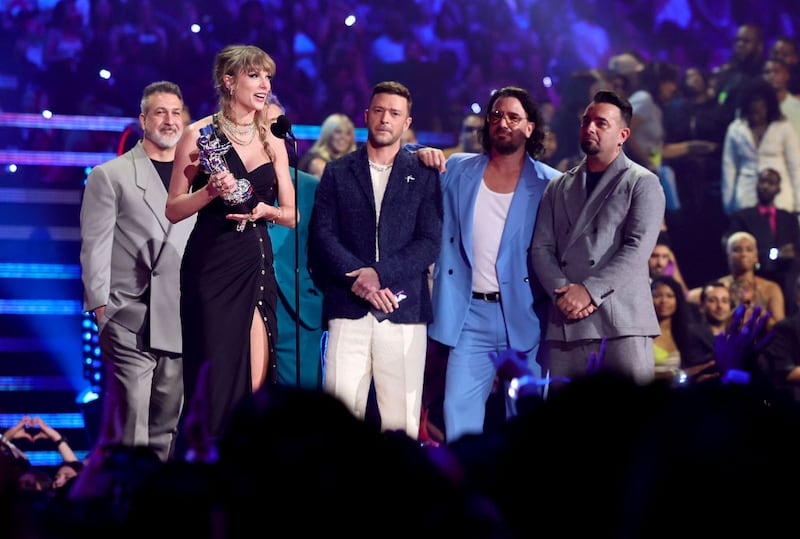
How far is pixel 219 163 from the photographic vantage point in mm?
4035

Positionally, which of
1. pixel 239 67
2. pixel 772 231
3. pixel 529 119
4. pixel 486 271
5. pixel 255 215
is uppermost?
pixel 239 67

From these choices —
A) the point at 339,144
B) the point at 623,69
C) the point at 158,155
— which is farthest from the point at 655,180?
the point at 623,69

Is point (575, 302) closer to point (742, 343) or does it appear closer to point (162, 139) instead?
point (742, 343)

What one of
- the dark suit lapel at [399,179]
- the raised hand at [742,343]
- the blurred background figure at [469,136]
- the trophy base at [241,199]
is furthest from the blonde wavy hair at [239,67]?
the blurred background figure at [469,136]

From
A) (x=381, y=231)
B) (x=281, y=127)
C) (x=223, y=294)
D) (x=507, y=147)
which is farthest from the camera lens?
(x=507, y=147)

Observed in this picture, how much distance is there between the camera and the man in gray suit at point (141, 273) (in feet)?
16.1

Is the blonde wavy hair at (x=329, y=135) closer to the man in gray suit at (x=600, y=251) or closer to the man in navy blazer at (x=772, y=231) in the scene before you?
the man in gray suit at (x=600, y=251)

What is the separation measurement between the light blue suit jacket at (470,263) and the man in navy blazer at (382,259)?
0.08 m

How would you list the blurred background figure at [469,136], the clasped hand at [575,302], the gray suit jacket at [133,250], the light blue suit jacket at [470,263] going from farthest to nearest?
the blurred background figure at [469,136], the gray suit jacket at [133,250], the light blue suit jacket at [470,263], the clasped hand at [575,302]

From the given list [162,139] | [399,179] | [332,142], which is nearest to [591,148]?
[399,179]

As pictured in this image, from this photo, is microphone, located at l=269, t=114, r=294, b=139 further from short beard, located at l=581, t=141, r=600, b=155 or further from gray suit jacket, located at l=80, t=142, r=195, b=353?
short beard, located at l=581, t=141, r=600, b=155

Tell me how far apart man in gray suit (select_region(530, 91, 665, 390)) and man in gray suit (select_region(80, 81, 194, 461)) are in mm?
1829

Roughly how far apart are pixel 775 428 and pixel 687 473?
0.13 meters

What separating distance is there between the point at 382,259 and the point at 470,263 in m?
0.41
